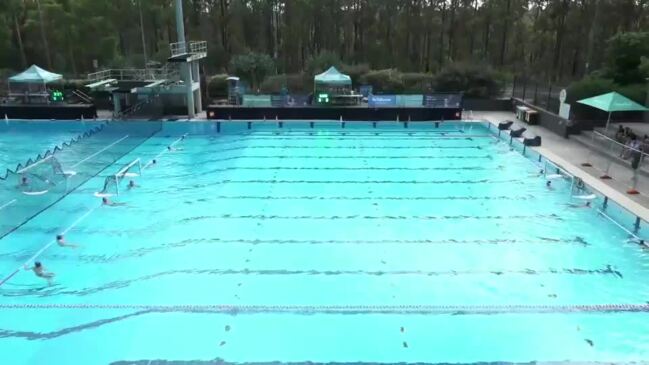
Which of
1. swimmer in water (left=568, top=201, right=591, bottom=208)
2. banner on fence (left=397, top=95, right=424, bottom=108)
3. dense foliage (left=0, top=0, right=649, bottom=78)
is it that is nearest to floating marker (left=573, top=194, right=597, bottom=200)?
swimmer in water (left=568, top=201, right=591, bottom=208)

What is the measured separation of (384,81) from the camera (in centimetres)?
3028

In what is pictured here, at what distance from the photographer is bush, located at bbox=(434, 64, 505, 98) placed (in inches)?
1088

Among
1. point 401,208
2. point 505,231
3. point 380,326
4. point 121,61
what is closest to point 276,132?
point 401,208

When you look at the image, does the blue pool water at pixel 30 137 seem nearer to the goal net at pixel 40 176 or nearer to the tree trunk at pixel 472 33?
the goal net at pixel 40 176

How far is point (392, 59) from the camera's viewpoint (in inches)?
1526

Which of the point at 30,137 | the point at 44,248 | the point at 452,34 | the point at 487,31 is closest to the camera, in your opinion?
the point at 44,248

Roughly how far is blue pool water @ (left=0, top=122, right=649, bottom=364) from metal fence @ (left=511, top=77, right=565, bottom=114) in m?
7.04

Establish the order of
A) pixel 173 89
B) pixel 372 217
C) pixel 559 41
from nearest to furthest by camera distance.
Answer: pixel 372 217
pixel 173 89
pixel 559 41

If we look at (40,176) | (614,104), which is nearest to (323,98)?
(614,104)

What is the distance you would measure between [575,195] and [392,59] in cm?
2728

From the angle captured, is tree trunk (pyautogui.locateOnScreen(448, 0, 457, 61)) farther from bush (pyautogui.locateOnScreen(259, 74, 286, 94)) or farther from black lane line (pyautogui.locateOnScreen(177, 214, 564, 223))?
black lane line (pyautogui.locateOnScreen(177, 214, 564, 223))

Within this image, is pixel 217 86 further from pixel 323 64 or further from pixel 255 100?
pixel 323 64

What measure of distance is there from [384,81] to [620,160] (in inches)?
653

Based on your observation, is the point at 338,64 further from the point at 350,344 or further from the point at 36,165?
the point at 350,344
